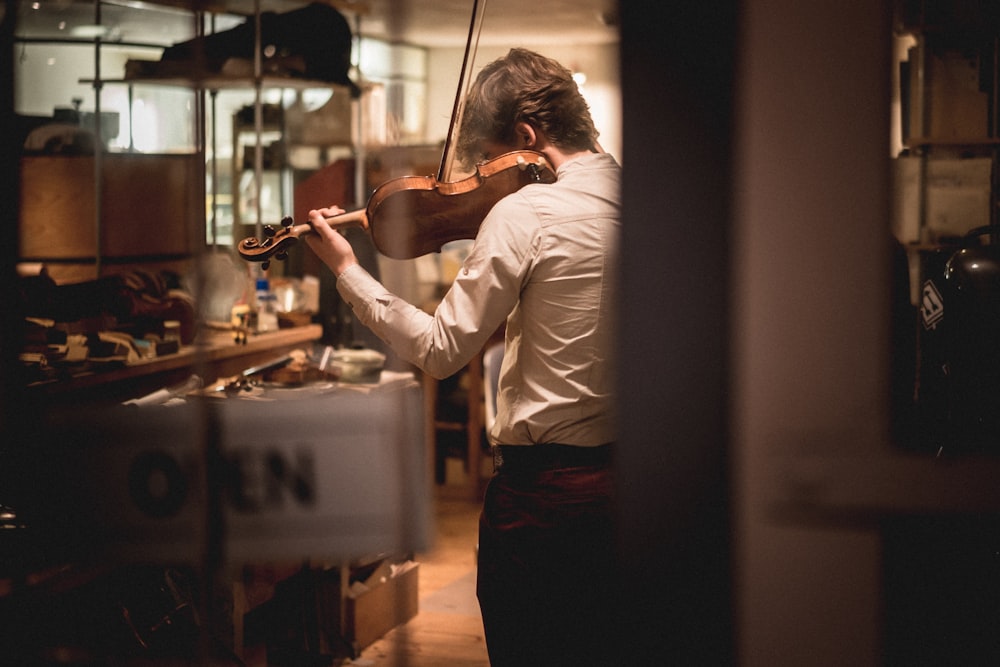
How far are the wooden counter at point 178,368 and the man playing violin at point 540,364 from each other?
1.86ft

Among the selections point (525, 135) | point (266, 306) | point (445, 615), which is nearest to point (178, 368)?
point (266, 306)

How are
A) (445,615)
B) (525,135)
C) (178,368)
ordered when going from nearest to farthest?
(525,135), (178,368), (445,615)

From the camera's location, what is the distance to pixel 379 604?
10.1 feet

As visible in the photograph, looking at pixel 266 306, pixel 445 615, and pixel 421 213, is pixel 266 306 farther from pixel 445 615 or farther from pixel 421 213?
pixel 421 213

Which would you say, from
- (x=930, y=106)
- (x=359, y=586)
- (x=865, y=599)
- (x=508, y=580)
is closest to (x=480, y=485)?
(x=359, y=586)

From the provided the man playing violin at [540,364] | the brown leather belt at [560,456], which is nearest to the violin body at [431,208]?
the man playing violin at [540,364]

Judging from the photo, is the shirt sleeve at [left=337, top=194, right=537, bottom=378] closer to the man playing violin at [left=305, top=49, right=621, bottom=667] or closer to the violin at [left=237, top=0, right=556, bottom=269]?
the man playing violin at [left=305, top=49, right=621, bottom=667]


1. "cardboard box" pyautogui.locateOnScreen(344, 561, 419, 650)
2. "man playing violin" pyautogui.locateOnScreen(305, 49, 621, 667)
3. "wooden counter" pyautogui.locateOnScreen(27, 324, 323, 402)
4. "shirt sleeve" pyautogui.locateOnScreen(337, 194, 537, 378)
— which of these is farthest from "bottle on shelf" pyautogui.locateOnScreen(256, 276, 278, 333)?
"shirt sleeve" pyautogui.locateOnScreen(337, 194, 537, 378)

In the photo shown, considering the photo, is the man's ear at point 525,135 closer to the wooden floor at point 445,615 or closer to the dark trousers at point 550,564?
the dark trousers at point 550,564

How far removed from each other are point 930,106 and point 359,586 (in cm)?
241

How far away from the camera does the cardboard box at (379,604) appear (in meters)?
2.92

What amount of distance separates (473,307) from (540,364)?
0.50 feet

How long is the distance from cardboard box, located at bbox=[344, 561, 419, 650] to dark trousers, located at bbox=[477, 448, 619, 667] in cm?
114

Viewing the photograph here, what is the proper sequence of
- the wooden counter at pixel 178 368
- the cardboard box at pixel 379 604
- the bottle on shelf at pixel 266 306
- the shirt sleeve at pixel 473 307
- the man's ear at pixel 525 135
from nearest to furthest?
the shirt sleeve at pixel 473 307 < the man's ear at pixel 525 135 < the wooden counter at pixel 178 368 < the cardboard box at pixel 379 604 < the bottle on shelf at pixel 266 306
